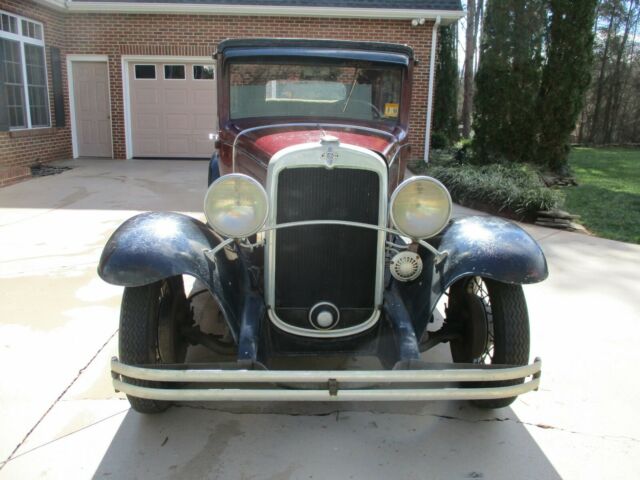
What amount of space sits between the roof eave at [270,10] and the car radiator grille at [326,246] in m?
9.39

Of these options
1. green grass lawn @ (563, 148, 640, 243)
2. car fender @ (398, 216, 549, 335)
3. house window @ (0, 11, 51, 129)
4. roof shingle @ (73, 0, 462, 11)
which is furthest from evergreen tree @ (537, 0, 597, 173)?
house window @ (0, 11, 51, 129)

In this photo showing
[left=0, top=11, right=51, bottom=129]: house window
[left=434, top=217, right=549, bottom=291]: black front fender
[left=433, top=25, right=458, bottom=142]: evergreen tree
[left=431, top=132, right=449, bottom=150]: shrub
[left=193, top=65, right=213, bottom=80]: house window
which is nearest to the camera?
[left=434, top=217, right=549, bottom=291]: black front fender

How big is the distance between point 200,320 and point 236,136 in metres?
1.36

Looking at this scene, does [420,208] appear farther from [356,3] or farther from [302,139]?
[356,3]

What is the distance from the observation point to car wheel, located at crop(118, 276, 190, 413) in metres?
2.50

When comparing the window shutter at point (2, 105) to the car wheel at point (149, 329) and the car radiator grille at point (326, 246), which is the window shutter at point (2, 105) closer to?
the car wheel at point (149, 329)

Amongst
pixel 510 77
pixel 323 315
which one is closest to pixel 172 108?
pixel 510 77

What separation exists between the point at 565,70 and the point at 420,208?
28.7 ft

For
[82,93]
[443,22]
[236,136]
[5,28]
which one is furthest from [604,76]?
[236,136]

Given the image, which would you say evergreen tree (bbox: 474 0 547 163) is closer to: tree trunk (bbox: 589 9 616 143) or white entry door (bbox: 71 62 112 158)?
white entry door (bbox: 71 62 112 158)

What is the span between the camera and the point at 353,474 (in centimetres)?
234

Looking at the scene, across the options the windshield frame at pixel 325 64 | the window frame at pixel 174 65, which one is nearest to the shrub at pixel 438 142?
the window frame at pixel 174 65

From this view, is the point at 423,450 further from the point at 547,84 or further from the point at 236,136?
the point at 547,84

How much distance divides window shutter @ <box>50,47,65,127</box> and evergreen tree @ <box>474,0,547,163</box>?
8.74m
